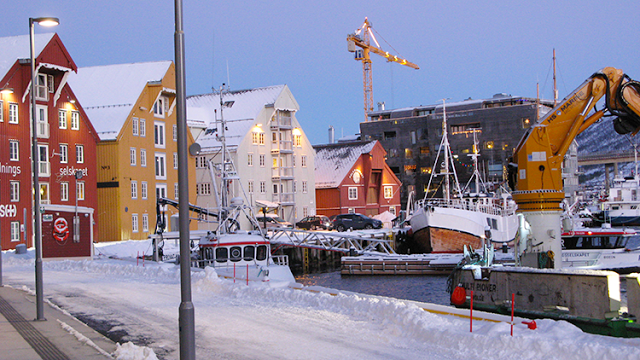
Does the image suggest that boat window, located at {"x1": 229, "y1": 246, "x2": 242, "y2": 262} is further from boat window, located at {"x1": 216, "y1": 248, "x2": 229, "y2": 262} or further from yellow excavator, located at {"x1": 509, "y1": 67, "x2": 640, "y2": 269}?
yellow excavator, located at {"x1": 509, "y1": 67, "x2": 640, "y2": 269}

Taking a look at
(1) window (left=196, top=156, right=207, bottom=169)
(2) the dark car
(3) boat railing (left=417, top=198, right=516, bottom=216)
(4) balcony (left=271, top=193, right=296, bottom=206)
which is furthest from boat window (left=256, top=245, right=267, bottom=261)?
(4) balcony (left=271, top=193, right=296, bottom=206)

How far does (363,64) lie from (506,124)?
52.8m

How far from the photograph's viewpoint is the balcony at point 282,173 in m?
70.3

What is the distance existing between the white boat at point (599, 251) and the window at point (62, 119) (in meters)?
37.7

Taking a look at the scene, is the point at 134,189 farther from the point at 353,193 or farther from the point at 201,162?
the point at 353,193

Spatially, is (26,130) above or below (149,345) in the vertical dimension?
above

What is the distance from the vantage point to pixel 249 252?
108ft

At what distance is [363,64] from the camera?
15600 centimetres

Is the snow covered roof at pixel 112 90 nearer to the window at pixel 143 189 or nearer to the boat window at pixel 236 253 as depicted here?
the window at pixel 143 189

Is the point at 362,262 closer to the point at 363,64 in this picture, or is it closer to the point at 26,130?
the point at 26,130

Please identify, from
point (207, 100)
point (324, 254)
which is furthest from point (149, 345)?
point (207, 100)

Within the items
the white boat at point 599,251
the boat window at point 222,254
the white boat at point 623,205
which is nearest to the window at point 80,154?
the boat window at point 222,254

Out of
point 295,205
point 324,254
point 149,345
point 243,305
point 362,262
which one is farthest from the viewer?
point 295,205

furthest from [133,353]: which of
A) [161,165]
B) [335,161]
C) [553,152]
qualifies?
[335,161]
